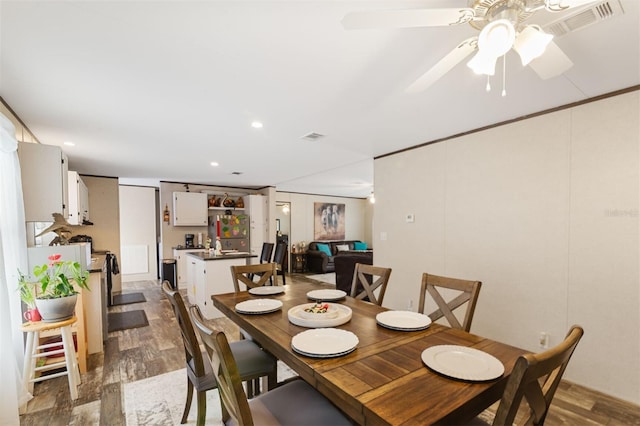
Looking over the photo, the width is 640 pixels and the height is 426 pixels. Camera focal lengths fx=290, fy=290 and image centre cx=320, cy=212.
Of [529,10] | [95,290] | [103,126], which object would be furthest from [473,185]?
[95,290]

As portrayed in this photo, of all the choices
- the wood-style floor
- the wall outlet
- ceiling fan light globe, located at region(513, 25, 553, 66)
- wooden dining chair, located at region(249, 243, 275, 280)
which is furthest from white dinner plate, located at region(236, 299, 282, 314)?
wooden dining chair, located at region(249, 243, 275, 280)

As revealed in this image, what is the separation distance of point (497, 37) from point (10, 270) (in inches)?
139

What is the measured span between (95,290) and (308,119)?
9.24 feet

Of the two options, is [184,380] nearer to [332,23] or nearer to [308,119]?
[308,119]

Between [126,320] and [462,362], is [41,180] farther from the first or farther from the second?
[462,362]

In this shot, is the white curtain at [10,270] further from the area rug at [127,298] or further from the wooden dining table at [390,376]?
the area rug at [127,298]

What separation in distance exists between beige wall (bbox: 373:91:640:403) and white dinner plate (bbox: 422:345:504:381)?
5.99ft

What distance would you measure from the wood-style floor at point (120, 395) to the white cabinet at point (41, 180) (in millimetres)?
1505

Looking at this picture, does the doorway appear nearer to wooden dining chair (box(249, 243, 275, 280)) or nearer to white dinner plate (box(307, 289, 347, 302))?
wooden dining chair (box(249, 243, 275, 280))

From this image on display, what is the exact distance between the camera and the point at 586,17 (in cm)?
134

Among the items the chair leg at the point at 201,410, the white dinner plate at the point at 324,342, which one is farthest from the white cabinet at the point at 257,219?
the white dinner plate at the point at 324,342

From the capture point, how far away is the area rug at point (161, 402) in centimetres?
204

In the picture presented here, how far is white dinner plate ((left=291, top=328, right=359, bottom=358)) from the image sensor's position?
1268 mm

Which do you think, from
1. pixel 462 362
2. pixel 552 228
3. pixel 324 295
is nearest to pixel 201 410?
pixel 324 295
